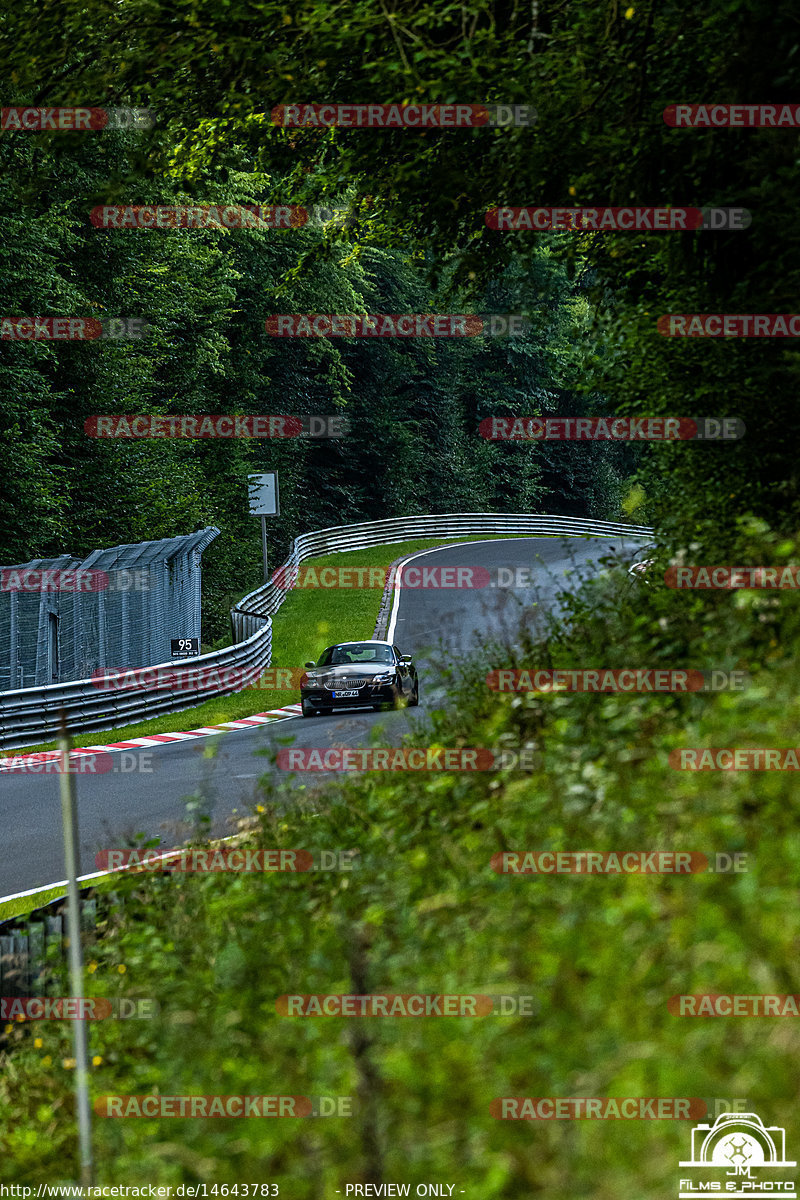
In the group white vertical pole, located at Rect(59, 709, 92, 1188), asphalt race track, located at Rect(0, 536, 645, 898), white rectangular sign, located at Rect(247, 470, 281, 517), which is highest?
white rectangular sign, located at Rect(247, 470, 281, 517)

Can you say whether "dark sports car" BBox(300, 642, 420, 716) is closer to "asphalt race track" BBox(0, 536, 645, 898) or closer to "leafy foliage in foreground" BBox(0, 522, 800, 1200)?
"asphalt race track" BBox(0, 536, 645, 898)

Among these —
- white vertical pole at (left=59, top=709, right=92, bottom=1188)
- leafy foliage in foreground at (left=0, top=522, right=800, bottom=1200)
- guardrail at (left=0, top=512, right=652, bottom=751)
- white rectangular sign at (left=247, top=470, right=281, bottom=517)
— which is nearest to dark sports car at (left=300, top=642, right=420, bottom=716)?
guardrail at (left=0, top=512, right=652, bottom=751)

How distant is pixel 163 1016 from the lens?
6.00 m

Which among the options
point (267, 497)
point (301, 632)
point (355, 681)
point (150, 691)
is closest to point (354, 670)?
point (355, 681)

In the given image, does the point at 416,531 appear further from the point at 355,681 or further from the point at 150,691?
the point at 355,681

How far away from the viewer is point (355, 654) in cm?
2272

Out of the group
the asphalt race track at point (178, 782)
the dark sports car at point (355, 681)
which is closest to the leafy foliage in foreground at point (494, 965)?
the asphalt race track at point (178, 782)

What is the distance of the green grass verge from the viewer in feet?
71.3

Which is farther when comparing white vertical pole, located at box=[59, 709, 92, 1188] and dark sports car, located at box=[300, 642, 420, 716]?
dark sports car, located at box=[300, 642, 420, 716]

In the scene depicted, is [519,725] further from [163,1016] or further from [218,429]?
[218,429]

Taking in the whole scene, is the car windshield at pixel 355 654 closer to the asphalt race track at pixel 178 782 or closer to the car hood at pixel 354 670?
the car hood at pixel 354 670

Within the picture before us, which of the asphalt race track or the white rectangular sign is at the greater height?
the white rectangular sign

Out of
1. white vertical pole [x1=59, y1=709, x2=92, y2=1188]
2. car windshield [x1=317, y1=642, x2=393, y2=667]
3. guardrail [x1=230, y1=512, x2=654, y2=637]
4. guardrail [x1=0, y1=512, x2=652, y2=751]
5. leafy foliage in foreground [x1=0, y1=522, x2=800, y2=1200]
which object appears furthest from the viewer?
guardrail [x1=230, y1=512, x2=654, y2=637]

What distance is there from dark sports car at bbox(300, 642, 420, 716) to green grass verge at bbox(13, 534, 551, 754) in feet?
2.81
